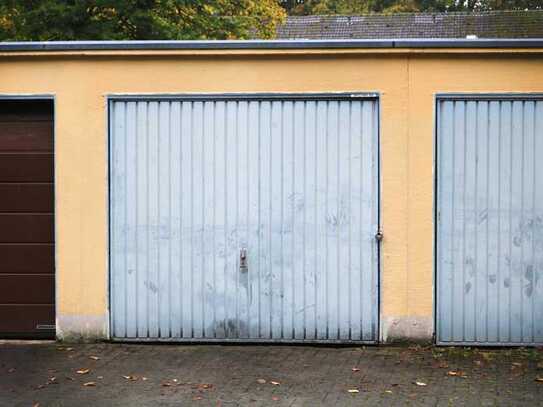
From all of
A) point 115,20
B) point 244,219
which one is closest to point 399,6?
point 115,20

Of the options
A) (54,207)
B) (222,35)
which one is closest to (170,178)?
(54,207)

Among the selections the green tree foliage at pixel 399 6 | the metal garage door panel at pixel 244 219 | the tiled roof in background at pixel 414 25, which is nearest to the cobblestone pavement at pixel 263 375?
the metal garage door panel at pixel 244 219

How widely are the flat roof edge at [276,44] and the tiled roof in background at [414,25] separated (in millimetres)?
21542

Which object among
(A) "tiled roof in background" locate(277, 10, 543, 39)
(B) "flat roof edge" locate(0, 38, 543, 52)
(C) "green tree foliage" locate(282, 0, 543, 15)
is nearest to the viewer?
(B) "flat roof edge" locate(0, 38, 543, 52)

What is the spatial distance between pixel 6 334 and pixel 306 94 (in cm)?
402

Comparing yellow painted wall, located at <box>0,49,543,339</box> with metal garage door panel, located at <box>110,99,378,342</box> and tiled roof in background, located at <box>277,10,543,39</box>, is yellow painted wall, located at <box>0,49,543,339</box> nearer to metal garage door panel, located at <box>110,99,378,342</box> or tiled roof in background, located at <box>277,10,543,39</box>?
metal garage door panel, located at <box>110,99,378,342</box>

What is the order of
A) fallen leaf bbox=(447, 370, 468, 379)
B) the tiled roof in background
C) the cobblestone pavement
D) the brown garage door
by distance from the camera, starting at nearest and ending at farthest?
the cobblestone pavement < fallen leaf bbox=(447, 370, 468, 379) < the brown garage door < the tiled roof in background

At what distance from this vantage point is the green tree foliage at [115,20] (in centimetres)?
1934

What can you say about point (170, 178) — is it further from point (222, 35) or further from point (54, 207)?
point (222, 35)

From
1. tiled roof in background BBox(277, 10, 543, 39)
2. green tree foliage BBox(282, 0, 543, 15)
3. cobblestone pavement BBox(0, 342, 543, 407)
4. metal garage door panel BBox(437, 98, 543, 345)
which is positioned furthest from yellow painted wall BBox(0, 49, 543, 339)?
green tree foliage BBox(282, 0, 543, 15)

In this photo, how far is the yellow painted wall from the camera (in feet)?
30.3

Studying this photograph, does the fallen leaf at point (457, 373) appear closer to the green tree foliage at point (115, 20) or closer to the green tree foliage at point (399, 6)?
the green tree foliage at point (115, 20)

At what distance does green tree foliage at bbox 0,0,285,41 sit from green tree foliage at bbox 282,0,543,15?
19241 mm

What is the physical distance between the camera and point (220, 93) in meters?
9.39
